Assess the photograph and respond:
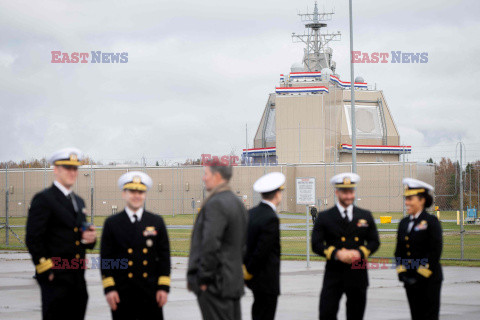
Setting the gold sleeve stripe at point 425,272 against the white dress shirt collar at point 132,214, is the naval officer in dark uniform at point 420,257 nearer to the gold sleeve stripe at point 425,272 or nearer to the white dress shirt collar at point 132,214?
the gold sleeve stripe at point 425,272

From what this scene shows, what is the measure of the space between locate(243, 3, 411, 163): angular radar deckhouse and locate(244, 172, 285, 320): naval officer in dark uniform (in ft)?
198

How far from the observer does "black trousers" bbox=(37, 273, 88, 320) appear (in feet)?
24.4

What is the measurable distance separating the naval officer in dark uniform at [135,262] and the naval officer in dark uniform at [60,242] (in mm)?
254

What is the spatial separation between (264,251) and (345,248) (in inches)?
38.7

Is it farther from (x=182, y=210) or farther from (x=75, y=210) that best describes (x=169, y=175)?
(x=75, y=210)

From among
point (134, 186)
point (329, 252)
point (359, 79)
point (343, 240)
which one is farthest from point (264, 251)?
point (359, 79)

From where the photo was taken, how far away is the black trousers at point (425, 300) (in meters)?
8.50

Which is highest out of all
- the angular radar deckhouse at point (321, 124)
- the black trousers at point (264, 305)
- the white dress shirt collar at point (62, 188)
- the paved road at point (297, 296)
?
the angular radar deckhouse at point (321, 124)

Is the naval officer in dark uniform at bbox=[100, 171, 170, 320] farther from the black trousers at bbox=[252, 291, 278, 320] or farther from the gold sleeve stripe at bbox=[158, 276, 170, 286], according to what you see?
the black trousers at bbox=[252, 291, 278, 320]

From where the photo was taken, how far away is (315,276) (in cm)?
1884

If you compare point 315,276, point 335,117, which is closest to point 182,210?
point 335,117

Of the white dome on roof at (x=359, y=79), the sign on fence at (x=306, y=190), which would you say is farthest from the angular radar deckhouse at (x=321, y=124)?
the sign on fence at (x=306, y=190)

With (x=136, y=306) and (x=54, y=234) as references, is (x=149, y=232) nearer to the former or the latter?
(x=136, y=306)

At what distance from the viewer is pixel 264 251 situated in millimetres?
8250
